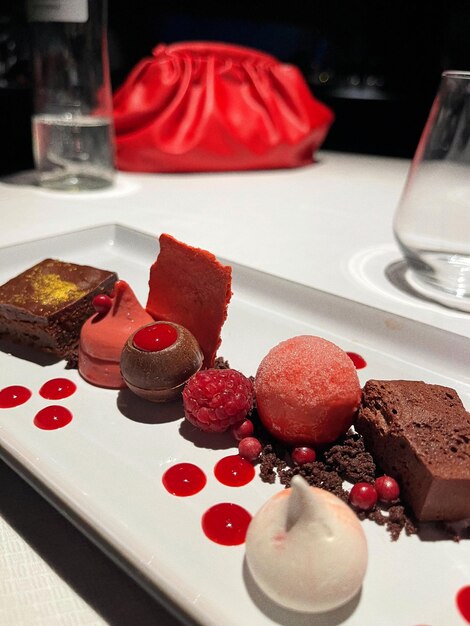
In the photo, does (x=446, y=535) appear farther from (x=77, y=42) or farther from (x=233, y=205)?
(x=77, y=42)

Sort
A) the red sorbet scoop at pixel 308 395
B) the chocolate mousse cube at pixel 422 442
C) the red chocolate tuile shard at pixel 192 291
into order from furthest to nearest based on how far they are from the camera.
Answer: the red chocolate tuile shard at pixel 192 291 < the red sorbet scoop at pixel 308 395 < the chocolate mousse cube at pixel 422 442

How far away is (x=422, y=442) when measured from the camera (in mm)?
646

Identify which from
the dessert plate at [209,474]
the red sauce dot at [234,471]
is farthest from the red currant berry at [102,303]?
the red sauce dot at [234,471]

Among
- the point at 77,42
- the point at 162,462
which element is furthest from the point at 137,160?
the point at 162,462

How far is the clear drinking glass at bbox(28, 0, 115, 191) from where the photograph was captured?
1723mm

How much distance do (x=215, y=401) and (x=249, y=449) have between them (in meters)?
0.08

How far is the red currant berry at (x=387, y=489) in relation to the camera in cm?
64

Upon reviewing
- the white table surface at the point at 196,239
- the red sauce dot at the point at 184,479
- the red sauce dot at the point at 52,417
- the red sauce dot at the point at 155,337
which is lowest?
the white table surface at the point at 196,239

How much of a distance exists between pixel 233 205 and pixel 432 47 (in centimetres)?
186

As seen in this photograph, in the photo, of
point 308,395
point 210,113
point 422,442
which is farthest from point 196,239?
point 422,442

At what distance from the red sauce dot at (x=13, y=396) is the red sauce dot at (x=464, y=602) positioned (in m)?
0.59

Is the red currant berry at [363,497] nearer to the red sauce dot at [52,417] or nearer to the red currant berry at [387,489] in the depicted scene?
the red currant berry at [387,489]

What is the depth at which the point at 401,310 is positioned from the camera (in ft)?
3.54

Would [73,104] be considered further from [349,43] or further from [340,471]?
[349,43]
